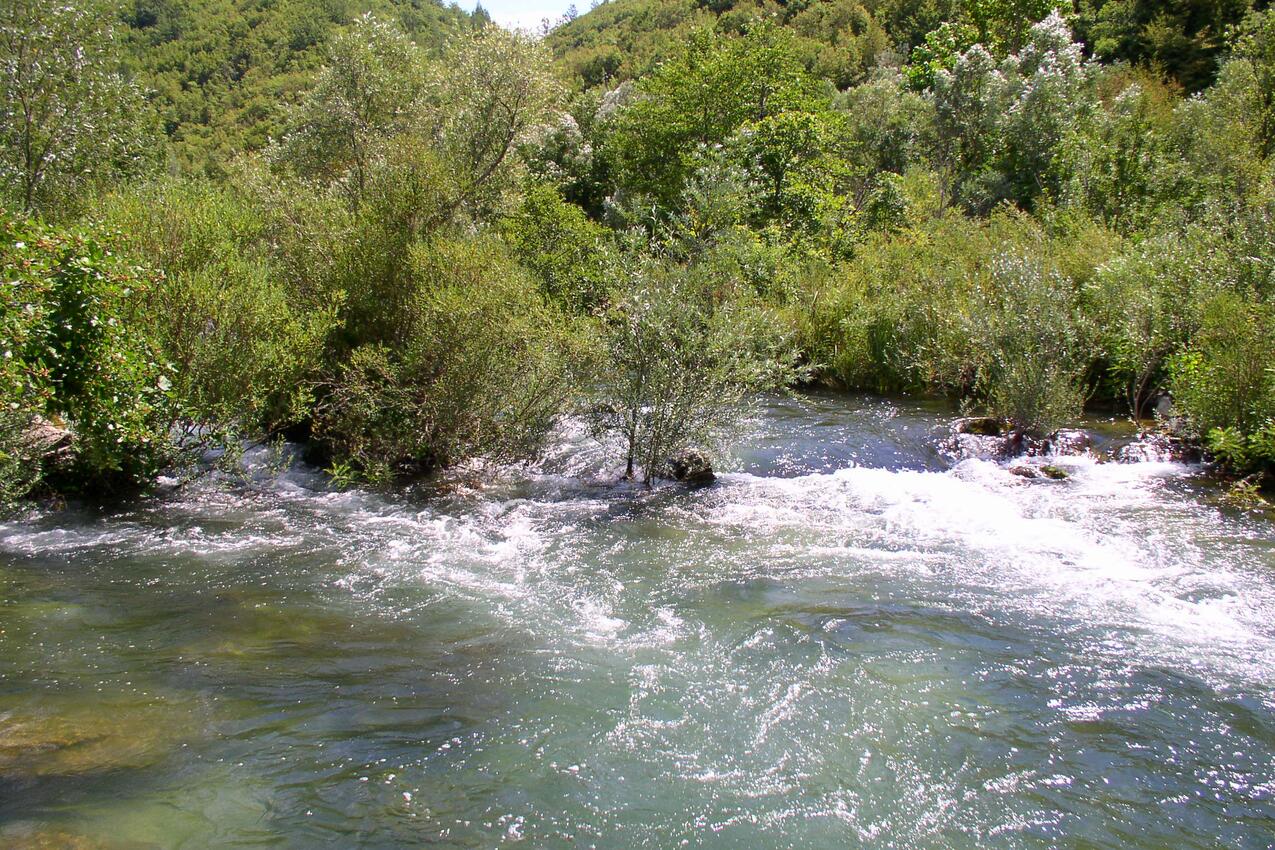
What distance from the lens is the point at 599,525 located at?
10.6 metres

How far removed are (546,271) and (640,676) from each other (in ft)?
46.6

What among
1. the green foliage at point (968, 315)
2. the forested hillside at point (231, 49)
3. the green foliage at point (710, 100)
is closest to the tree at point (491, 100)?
the green foliage at point (710, 100)

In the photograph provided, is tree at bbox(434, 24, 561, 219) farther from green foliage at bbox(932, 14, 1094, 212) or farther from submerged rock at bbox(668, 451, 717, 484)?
green foliage at bbox(932, 14, 1094, 212)

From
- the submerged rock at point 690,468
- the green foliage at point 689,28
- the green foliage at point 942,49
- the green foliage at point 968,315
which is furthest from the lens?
the green foliage at point 689,28

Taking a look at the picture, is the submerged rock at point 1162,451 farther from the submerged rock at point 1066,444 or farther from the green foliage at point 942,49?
the green foliage at point 942,49

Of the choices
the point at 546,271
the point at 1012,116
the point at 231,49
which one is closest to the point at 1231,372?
the point at 546,271

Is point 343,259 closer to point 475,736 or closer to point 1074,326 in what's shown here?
point 475,736

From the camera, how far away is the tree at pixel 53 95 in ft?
49.2

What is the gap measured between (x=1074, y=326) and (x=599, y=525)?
1032 centimetres

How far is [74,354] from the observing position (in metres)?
7.09

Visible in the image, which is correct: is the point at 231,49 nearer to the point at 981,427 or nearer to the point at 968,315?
the point at 968,315

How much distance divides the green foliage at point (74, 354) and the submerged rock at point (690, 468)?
23.4 feet

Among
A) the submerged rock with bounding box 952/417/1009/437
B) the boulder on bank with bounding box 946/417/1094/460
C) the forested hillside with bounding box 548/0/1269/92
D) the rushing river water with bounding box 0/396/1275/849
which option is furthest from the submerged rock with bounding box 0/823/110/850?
the forested hillside with bounding box 548/0/1269/92

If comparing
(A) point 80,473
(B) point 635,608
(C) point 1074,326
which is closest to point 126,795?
(B) point 635,608
